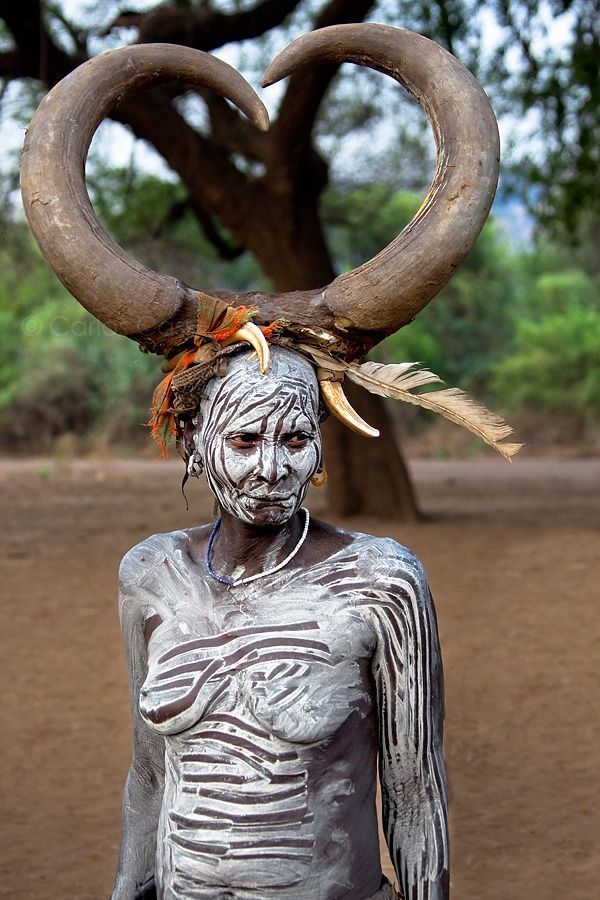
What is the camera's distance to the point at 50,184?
1.96 meters

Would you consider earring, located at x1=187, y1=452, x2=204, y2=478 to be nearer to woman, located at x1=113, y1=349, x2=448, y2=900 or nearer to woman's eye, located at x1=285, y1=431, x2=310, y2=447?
woman, located at x1=113, y1=349, x2=448, y2=900

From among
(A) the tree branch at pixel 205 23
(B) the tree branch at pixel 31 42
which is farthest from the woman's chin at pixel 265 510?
(B) the tree branch at pixel 31 42

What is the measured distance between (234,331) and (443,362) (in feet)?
81.4

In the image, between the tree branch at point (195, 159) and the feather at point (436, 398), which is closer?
the feather at point (436, 398)

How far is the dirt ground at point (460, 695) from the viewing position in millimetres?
4285

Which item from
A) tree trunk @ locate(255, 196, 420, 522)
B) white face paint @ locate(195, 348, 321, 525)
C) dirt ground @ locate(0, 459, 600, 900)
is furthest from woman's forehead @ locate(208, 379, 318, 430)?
tree trunk @ locate(255, 196, 420, 522)

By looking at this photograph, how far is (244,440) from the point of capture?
1.98 m

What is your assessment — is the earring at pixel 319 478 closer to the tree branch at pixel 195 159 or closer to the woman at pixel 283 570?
the woman at pixel 283 570

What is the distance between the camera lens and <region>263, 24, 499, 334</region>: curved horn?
196cm

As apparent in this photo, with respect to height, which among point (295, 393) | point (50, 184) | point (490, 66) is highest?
point (490, 66)

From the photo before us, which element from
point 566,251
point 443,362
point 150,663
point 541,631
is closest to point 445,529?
point 541,631

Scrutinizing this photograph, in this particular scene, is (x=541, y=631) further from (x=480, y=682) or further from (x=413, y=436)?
(x=413, y=436)

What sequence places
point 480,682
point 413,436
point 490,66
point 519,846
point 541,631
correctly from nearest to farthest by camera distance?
1. point 519,846
2. point 480,682
3. point 541,631
4. point 490,66
5. point 413,436

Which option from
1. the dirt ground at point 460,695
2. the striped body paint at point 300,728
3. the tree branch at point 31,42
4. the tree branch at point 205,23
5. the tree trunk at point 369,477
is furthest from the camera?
the tree trunk at point 369,477
